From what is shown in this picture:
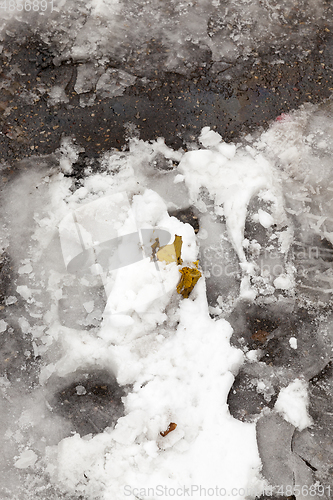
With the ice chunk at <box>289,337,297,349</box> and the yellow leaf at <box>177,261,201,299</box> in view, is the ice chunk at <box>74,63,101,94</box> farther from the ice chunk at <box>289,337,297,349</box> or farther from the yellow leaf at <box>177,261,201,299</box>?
the ice chunk at <box>289,337,297,349</box>

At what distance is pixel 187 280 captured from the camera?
121 inches

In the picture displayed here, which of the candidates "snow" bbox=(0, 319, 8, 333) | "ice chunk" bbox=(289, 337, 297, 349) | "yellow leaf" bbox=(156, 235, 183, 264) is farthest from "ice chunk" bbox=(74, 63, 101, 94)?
"ice chunk" bbox=(289, 337, 297, 349)

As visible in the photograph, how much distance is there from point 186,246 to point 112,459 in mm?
1897

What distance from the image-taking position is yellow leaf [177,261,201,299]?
3.06 metres

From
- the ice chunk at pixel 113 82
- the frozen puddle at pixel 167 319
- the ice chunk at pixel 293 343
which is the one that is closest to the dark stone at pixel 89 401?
the frozen puddle at pixel 167 319

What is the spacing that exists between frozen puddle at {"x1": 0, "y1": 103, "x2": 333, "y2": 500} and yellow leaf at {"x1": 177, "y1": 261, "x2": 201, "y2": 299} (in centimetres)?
3

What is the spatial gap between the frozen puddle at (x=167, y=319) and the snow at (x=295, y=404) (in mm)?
11

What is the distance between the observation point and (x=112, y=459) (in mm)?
2891

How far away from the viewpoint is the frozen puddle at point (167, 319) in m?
2.95

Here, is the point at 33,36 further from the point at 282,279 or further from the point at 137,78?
the point at 282,279

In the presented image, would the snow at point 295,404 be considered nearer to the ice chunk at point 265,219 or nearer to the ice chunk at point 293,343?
the ice chunk at point 293,343

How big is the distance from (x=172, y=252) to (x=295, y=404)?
1731mm

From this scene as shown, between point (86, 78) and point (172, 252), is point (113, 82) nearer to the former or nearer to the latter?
point (86, 78)

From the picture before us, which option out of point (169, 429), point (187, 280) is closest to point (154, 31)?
point (187, 280)
